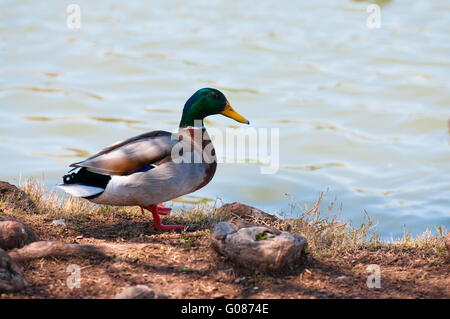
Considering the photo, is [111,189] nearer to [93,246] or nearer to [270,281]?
[93,246]

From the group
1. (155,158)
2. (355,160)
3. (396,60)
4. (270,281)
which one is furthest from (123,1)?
(270,281)

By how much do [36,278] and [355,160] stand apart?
7.85 metres

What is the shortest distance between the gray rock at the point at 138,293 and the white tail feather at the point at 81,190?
128 centimetres

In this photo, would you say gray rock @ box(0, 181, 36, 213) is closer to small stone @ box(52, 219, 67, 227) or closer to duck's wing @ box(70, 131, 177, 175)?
small stone @ box(52, 219, 67, 227)

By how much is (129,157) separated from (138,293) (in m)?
1.51

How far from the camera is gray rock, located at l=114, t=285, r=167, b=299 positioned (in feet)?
12.1

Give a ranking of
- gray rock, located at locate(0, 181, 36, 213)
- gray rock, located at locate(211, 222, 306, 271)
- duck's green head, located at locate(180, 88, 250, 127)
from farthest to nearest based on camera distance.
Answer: duck's green head, located at locate(180, 88, 250, 127) < gray rock, located at locate(0, 181, 36, 213) < gray rock, located at locate(211, 222, 306, 271)

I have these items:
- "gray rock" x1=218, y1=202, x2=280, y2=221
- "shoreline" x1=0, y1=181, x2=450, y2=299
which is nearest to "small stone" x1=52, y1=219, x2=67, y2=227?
"shoreline" x1=0, y1=181, x2=450, y2=299

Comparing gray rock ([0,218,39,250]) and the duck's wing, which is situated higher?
the duck's wing

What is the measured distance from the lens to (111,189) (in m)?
4.93

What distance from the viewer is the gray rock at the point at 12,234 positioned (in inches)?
165

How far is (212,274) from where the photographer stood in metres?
4.18

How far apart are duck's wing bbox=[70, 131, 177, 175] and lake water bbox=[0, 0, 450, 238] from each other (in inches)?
133
